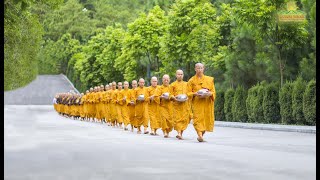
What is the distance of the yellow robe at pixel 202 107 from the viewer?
75.0 feet

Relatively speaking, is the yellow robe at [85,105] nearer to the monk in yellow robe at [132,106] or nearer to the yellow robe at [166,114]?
the monk in yellow robe at [132,106]

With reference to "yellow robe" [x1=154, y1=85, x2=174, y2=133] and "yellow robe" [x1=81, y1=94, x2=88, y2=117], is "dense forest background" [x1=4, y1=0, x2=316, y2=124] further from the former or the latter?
"yellow robe" [x1=154, y1=85, x2=174, y2=133]

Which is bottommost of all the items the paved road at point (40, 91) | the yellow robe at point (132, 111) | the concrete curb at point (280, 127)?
the paved road at point (40, 91)

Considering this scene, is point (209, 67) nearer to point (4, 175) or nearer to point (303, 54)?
point (303, 54)

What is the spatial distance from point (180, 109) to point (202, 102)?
7.18 ft

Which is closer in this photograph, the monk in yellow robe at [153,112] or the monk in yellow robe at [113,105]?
the monk in yellow robe at [153,112]

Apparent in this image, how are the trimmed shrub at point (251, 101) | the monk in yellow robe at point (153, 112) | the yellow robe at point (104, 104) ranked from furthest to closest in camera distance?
the yellow robe at point (104, 104) → the trimmed shrub at point (251, 101) → the monk in yellow robe at point (153, 112)

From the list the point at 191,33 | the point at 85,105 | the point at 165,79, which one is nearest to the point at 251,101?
the point at 191,33

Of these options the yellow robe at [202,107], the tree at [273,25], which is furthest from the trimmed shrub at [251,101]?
the yellow robe at [202,107]

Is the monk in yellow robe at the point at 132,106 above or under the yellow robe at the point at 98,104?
above

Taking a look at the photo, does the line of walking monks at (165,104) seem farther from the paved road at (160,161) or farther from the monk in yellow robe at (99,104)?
the paved road at (160,161)

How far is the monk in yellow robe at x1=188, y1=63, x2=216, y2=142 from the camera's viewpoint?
22844 millimetres

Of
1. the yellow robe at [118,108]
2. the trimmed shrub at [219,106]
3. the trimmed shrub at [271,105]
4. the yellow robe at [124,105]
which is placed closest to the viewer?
the yellow robe at [124,105]

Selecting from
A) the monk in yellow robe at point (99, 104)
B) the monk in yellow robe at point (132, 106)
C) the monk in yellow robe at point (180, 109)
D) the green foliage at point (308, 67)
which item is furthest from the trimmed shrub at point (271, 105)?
the monk in yellow robe at point (180, 109)
